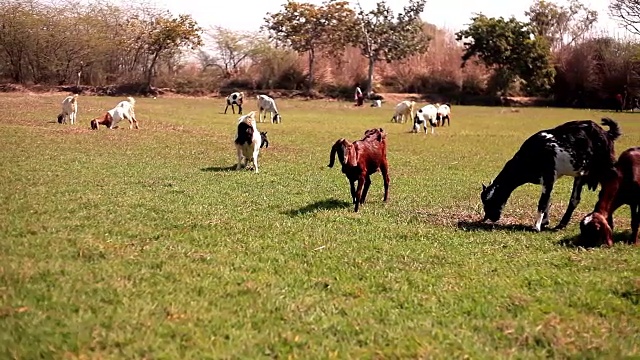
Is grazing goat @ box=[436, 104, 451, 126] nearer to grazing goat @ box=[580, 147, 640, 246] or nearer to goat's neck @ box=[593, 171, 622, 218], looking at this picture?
grazing goat @ box=[580, 147, 640, 246]

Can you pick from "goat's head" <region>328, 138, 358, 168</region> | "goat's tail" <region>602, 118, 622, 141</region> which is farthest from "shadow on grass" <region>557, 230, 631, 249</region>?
"goat's head" <region>328, 138, 358, 168</region>

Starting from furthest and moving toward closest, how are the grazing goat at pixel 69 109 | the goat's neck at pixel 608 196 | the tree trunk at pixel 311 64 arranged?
1. the tree trunk at pixel 311 64
2. the grazing goat at pixel 69 109
3. the goat's neck at pixel 608 196

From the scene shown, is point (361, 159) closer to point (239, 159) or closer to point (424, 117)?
point (239, 159)

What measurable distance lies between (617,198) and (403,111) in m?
23.7

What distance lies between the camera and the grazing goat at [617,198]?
7613 mm

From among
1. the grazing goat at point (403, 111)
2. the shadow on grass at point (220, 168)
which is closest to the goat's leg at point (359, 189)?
the shadow on grass at point (220, 168)

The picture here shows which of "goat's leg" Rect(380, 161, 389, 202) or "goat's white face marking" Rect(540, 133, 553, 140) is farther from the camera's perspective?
"goat's leg" Rect(380, 161, 389, 202)

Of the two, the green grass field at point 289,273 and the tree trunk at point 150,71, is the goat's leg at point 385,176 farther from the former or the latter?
the tree trunk at point 150,71

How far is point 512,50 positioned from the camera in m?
54.2

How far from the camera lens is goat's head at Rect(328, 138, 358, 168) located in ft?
29.8

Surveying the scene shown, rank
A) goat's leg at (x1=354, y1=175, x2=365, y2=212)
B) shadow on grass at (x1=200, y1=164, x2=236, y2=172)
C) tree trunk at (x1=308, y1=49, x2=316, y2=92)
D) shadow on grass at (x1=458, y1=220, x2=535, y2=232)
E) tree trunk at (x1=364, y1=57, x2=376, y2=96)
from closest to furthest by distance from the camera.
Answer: shadow on grass at (x1=458, y1=220, x2=535, y2=232), goat's leg at (x1=354, y1=175, x2=365, y2=212), shadow on grass at (x1=200, y1=164, x2=236, y2=172), tree trunk at (x1=364, y1=57, x2=376, y2=96), tree trunk at (x1=308, y1=49, x2=316, y2=92)

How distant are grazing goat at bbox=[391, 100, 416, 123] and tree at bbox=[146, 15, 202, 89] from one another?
30.5 m

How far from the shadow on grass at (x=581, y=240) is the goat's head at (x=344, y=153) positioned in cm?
316

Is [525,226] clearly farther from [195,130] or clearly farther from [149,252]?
[195,130]
